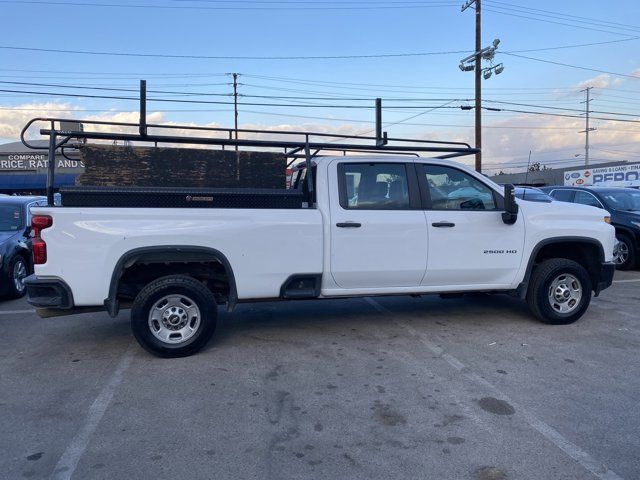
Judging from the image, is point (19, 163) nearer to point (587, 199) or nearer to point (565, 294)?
point (587, 199)

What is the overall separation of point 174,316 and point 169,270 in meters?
0.52

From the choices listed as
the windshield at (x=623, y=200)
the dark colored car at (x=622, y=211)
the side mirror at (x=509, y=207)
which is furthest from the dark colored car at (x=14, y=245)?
the windshield at (x=623, y=200)

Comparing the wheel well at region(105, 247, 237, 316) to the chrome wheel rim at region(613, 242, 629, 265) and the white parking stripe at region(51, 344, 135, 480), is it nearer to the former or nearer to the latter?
A: the white parking stripe at region(51, 344, 135, 480)

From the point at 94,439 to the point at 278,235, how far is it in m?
2.47

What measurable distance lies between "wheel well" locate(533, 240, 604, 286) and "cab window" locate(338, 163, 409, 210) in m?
1.95

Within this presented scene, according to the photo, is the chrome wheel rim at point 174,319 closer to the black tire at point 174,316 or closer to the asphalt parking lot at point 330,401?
the black tire at point 174,316

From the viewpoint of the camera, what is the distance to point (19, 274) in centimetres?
824

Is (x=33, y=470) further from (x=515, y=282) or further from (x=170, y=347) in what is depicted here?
(x=515, y=282)

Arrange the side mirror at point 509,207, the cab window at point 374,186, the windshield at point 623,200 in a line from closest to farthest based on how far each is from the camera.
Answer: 1. the cab window at point 374,186
2. the side mirror at point 509,207
3. the windshield at point 623,200

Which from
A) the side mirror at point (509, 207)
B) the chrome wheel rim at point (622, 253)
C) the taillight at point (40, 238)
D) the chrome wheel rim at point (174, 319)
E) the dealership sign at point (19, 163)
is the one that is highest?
the dealership sign at point (19, 163)

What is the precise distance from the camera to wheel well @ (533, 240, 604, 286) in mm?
6332

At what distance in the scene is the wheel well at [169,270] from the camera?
4895 millimetres

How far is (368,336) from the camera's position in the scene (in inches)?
231

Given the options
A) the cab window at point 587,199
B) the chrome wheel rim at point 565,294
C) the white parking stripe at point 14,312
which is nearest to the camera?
the chrome wheel rim at point 565,294
